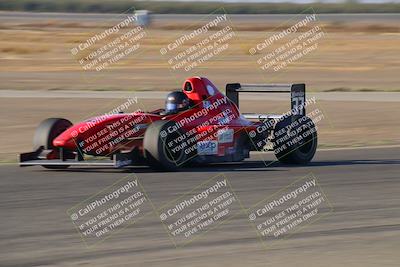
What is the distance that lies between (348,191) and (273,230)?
312cm

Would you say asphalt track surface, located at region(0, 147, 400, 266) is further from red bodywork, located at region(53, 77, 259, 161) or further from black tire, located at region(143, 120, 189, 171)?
red bodywork, located at region(53, 77, 259, 161)

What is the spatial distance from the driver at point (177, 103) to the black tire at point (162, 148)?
66 cm

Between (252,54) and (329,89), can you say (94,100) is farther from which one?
(252,54)

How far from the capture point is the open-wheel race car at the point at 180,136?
50.1 ft

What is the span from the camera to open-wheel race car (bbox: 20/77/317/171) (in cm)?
1526

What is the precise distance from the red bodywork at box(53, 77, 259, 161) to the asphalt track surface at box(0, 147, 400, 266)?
1.42 feet

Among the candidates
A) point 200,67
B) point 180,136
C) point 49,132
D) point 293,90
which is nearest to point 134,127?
point 180,136

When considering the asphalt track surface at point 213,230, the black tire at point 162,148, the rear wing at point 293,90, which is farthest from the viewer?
the rear wing at point 293,90

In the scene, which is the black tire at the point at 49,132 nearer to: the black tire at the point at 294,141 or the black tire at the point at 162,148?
the black tire at the point at 162,148

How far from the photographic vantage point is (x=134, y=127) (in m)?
15.5

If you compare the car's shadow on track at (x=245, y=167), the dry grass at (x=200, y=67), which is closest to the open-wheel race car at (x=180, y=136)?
the car's shadow on track at (x=245, y=167)

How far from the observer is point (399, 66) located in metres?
43.8

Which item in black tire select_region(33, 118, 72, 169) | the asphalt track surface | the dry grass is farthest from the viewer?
the dry grass

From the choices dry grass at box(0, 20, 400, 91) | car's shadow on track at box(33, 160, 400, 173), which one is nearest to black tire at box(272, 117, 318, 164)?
car's shadow on track at box(33, 160, 400, 173)
